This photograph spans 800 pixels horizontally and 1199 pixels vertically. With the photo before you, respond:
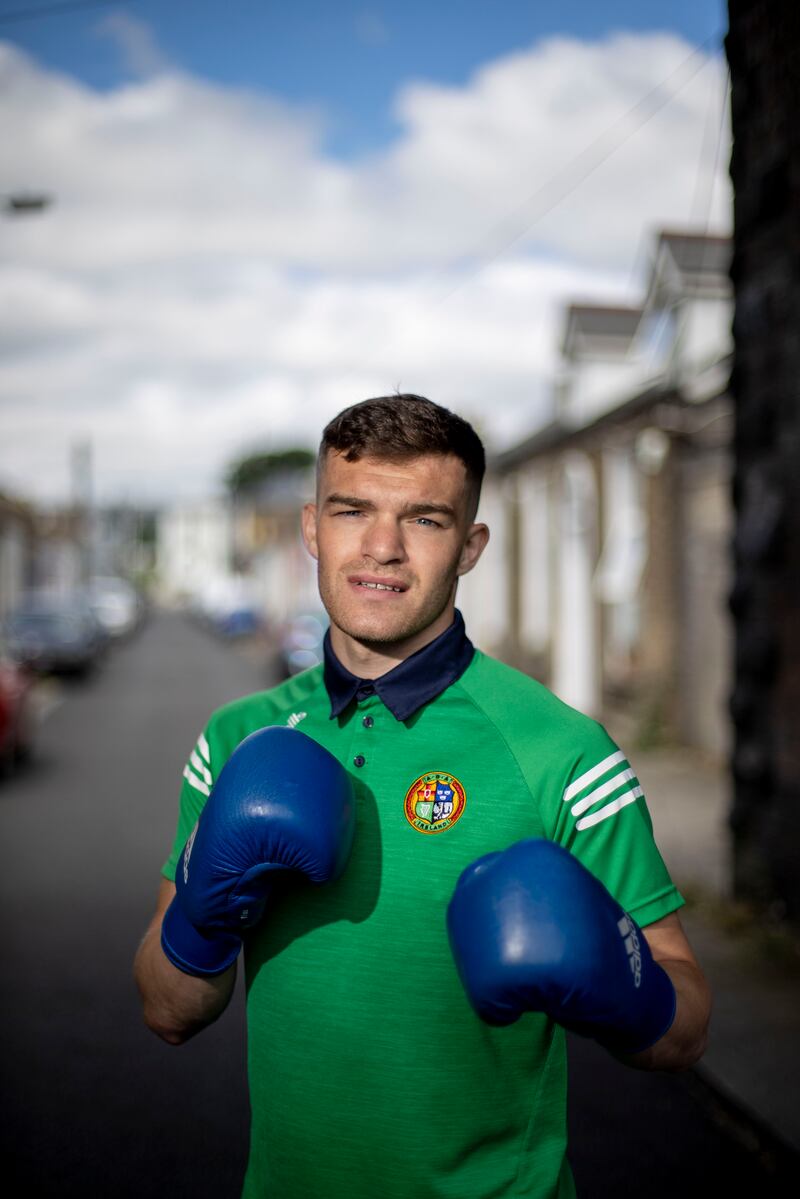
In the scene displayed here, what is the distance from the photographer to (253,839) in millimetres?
1858

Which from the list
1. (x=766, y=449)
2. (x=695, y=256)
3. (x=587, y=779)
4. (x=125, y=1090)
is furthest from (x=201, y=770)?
(x=695, y=256)

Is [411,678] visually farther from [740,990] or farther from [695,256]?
[695,256]

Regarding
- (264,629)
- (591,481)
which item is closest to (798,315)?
(591,481)

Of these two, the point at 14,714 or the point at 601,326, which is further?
the point at 601,326

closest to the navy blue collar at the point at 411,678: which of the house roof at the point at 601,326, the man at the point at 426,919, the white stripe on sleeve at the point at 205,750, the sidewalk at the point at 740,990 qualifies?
the man at the point at 426,919

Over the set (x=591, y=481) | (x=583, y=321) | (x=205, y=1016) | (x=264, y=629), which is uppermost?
(x=583, y=321)

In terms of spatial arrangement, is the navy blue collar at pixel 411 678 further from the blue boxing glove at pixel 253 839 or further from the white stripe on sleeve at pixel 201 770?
the white stripe on sleeve at pixel 201 770

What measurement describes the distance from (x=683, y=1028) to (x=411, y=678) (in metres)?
0.71

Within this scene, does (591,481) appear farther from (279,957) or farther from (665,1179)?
(279,957)

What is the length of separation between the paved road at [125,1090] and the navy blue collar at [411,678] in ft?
7.51

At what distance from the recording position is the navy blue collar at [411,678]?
79.4 inches

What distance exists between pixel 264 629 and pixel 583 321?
85.7 ft

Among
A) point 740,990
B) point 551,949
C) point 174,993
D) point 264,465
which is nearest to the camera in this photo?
point 551,949

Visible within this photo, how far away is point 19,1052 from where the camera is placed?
189 inches
